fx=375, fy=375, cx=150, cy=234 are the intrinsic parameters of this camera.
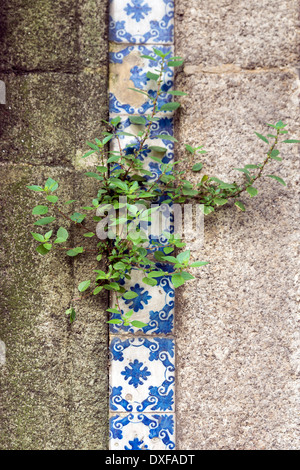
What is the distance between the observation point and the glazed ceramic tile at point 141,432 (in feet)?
4.29

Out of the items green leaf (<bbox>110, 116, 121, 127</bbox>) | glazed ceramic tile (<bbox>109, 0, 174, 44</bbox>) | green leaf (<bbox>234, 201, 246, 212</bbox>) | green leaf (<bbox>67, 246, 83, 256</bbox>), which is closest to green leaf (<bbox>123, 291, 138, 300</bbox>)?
green leaf (<bbox>67, 246, 83, 256</bbox>)

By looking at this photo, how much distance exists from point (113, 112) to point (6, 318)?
826 millimetres

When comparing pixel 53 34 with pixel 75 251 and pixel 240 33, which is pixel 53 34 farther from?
pixel 75 251

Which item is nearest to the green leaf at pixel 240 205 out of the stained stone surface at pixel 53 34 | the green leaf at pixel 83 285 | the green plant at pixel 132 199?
the green plant at pixel 132 199

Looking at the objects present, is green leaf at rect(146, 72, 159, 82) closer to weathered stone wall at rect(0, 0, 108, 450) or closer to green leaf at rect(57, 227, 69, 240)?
weathered stone wall at rect(0, 0, 108, 450)

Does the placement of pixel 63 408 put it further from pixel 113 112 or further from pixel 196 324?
pixel 113 112

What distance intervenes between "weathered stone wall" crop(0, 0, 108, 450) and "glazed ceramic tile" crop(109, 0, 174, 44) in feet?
0.17

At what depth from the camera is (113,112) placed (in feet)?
4.51

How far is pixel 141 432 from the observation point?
4.30ft

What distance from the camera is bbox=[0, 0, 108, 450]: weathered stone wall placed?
1292mm

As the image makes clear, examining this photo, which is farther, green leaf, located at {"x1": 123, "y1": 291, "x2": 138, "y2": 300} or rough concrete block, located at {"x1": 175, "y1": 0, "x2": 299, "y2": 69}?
rough concrete block, located at {"x1": 175, "y1": 0, "x2": 299, "y2": 69}

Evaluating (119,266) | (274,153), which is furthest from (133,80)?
(119,266)
